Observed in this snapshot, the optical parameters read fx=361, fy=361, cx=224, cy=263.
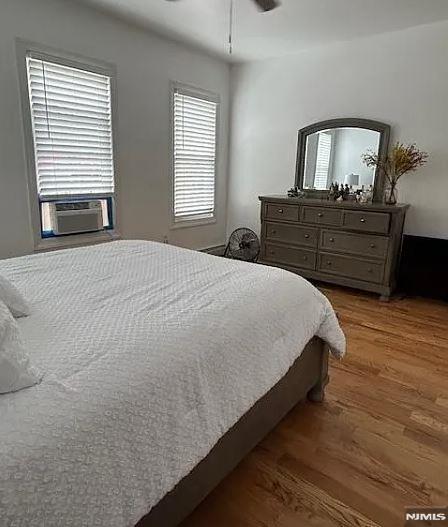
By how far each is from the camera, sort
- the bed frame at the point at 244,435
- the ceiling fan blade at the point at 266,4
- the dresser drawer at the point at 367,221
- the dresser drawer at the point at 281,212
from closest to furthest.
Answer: the bed frame at the point at 244,435
the ceiling fan blade at the point at 266,4
the dresser drawer at the point at 367,221
the dresser drawer at the point at 281,212

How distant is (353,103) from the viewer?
386 centimetres

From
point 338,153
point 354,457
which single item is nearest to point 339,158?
point 338,153

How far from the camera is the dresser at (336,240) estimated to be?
347 centimetres

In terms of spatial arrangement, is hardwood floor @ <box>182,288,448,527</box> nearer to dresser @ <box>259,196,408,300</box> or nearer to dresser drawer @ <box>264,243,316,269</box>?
dresser @ <box>259,196,408,300</box>

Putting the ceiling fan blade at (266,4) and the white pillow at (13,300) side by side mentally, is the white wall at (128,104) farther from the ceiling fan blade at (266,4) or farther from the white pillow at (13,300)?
the white pillow at (13,300)

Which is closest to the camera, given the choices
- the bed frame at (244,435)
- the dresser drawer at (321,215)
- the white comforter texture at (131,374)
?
the white comforter texture at (131,374)

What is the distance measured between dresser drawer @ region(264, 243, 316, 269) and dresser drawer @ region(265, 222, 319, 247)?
0.09 meters

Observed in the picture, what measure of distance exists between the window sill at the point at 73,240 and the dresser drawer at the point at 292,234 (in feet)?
5.55

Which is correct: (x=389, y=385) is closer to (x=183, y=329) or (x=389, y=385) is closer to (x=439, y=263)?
(x=183, y=329)

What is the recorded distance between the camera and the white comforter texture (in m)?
0.78

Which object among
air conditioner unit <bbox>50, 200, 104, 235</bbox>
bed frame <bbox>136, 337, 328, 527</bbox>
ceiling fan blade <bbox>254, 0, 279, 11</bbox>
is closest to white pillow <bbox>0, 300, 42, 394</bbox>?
bed frame <bbox>136, 337, 328, 527</bbox>

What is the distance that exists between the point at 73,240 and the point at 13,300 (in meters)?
2.24
